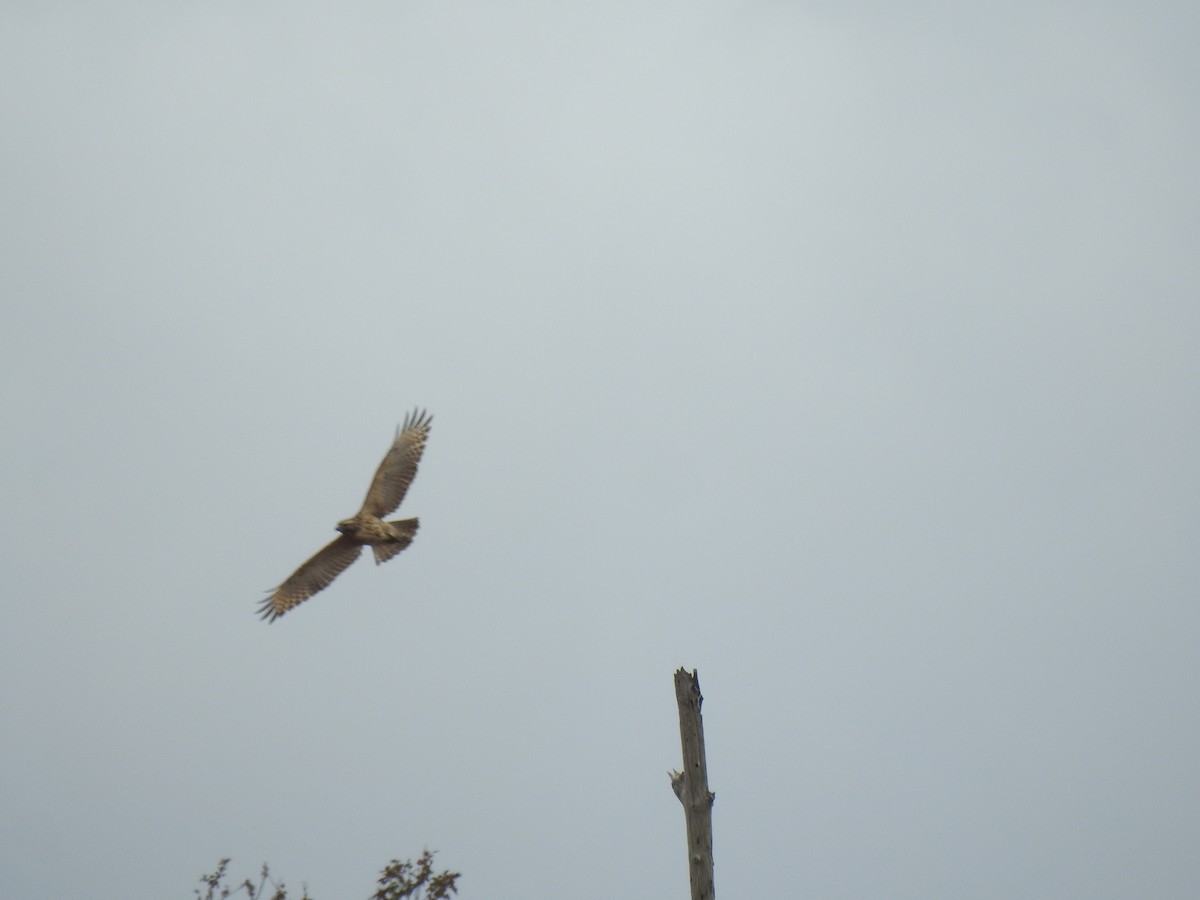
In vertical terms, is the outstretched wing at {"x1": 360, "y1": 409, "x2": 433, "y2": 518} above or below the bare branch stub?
above

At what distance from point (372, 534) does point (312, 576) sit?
4.70ft

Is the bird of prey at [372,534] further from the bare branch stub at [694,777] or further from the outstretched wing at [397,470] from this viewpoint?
the bare branch stub at [694,777]

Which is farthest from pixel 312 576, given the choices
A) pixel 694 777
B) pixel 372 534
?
pixel 694 777

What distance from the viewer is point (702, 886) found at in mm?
8367

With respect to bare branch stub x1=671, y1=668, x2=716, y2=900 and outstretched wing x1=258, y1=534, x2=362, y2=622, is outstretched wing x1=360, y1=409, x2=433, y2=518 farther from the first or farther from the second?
bare branch stub x1=671, y1=668, x2=716, y2=900

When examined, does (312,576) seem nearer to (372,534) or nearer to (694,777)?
(372,534)

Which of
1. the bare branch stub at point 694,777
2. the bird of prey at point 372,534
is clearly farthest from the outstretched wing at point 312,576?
the bare branch stub at point 694,777

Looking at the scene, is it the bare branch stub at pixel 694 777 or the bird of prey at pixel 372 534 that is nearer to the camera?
the bare branch stub at pixel 694 777

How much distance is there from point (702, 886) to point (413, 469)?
30.5 feet

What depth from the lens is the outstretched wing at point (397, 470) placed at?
624 inches

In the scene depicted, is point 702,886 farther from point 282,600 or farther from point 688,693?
point 282,600

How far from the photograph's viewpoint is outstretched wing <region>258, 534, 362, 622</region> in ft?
51.8

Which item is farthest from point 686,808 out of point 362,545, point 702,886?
point 362,545

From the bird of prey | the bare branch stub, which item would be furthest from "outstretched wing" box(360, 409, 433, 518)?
the bare branch stub
